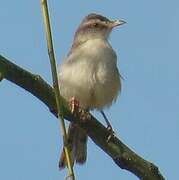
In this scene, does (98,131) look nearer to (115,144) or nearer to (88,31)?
(115,144)

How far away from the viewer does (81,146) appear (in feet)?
20.4

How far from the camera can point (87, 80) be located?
246 inches

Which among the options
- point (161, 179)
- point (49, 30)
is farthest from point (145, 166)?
point (49, 30)

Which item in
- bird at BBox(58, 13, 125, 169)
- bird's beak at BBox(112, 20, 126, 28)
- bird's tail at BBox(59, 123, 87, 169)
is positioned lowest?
bird's tail at BBox(59, 123, 87, 169)

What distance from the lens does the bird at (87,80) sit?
6.20m

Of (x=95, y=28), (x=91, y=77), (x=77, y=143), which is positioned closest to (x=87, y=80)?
(x=91, y=77)

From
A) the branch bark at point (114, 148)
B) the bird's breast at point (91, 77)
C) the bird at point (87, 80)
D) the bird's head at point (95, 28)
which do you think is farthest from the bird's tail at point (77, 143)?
the branch bark at point (114, 148)

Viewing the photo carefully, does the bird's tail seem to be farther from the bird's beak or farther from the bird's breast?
the bird's beak

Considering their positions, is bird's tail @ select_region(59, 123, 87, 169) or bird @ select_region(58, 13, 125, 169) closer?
bird's tail @ select_region(59, 123, 87, 169)

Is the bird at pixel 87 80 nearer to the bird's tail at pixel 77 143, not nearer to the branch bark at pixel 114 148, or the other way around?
the bird's tail at pixel 77 143

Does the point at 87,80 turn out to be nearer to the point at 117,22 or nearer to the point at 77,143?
the point at 77,143

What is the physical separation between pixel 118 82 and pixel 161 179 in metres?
2.76

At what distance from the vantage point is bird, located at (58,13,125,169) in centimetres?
620

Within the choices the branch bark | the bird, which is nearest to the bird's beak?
the bird
